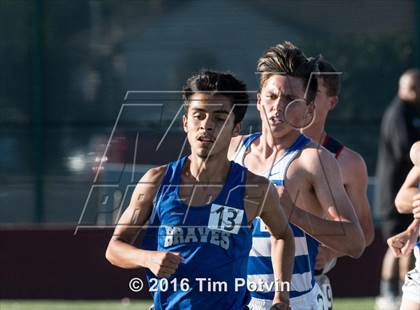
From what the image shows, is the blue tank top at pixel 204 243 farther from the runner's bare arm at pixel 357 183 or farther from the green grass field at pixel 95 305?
the green grass field at pixel 95 305

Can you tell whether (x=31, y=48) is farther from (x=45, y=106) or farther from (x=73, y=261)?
(x=73, y=261)

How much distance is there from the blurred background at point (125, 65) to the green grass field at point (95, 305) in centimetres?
89

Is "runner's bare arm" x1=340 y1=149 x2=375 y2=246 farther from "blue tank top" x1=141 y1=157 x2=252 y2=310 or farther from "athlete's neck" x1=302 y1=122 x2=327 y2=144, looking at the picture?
"blue tank top" x1=141 y1=157 x2=252 y2=310

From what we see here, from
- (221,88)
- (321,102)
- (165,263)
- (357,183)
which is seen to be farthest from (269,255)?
(321,102)

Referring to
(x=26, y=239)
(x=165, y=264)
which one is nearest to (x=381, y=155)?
(x=26, y=239)

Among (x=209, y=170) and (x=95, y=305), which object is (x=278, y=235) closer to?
(x=209, y=170)

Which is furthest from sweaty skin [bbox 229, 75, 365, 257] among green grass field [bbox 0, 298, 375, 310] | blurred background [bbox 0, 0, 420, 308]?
blurred background [bbox 0, 0, 420, 308]

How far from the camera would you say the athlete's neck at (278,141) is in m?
5.77

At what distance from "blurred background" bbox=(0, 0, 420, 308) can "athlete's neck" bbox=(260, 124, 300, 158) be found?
6.12m

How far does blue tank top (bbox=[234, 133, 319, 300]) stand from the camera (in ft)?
18.5

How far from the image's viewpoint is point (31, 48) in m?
12.2

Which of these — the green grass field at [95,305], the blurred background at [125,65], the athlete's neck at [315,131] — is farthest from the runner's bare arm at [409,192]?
the blurred background at [125,65]

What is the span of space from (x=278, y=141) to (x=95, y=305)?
5676 millimetres

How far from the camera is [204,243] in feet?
16.2
